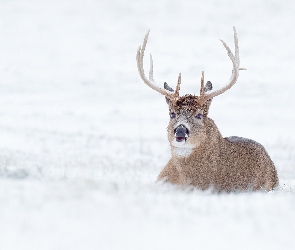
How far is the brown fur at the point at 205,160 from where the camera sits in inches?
426

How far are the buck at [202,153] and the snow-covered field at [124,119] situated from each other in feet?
1.68

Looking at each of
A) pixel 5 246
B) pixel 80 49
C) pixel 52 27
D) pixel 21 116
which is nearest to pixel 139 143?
pixel 21 116

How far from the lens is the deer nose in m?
10.6

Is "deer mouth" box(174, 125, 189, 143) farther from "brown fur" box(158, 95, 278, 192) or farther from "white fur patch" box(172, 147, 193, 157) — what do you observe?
"white fur patch" box(172, 147, 193, 157)

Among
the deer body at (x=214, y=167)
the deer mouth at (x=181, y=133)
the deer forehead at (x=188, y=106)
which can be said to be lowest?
the deer body at (x=214, y=167)

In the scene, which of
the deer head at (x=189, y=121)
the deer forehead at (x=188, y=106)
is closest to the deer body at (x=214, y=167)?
the deer head at (x=189, y=121)

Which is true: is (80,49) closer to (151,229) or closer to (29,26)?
(29,26)

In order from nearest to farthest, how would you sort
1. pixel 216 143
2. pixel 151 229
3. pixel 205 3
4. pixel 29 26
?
pixel 151 229
pixel 216 143
pixel 29 26
pixel 205 3

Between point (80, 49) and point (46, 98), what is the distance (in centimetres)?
2592

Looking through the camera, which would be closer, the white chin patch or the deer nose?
the deer nose

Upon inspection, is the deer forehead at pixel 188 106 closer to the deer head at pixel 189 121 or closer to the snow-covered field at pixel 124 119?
the deer head at pixel 189 121

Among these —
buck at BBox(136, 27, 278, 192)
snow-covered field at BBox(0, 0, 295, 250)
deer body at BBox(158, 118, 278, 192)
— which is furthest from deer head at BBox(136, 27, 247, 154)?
snow-covered field at BBox(0, 0, 295, 250)

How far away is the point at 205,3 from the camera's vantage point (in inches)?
3561

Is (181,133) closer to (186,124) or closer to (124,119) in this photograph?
(186,124)
